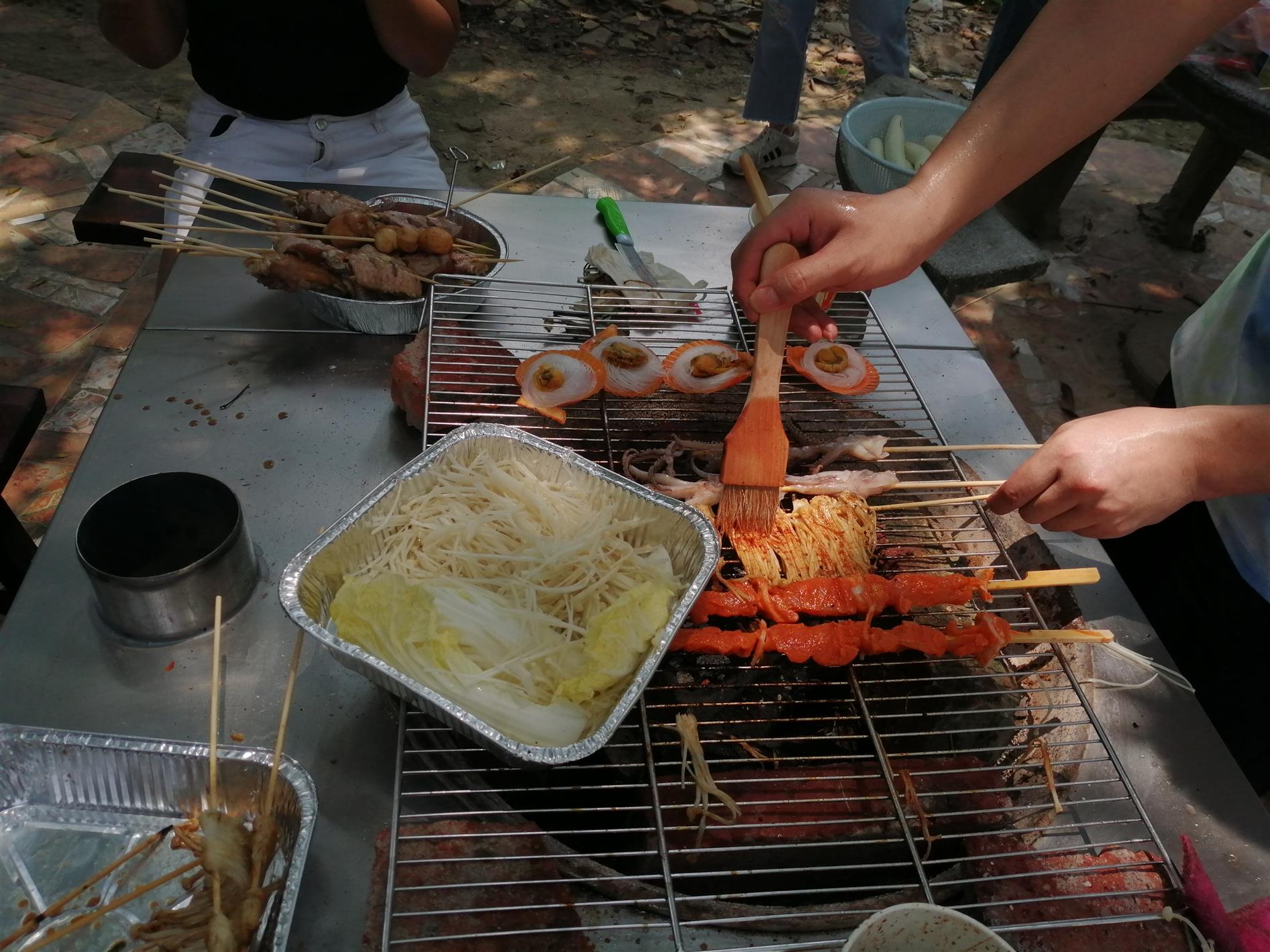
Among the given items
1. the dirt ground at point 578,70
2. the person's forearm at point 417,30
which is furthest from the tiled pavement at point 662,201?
the person's forearm at point 417,30

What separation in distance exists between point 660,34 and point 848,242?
1009cm

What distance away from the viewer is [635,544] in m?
2.75

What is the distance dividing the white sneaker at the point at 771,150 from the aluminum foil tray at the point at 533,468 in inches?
240

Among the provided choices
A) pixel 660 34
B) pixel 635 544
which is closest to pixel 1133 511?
pixel 635 544

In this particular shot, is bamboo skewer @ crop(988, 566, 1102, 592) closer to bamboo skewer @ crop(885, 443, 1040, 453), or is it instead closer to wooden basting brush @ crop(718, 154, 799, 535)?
bamboo skewer @ crop(885, 443, 1040, 453)

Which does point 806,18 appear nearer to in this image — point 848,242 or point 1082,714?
point 848,242

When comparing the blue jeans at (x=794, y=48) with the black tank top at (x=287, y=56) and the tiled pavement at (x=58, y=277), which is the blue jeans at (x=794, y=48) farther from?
the tiled pavement at (x=58, y=277)

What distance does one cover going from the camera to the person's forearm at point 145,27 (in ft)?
13.2

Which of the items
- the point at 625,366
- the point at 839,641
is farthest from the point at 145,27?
the point at 839,641

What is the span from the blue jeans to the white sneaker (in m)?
0.14

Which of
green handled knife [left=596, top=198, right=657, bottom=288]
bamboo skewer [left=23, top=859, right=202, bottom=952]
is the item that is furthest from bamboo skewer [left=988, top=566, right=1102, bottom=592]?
bamboo skewer [left=23, top=859, right=202, bottom=952]

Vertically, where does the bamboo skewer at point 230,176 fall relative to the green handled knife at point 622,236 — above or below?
above

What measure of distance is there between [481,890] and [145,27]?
180 inches

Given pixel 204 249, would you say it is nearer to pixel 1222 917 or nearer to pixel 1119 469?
pixel 1119 469
